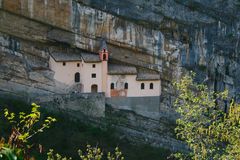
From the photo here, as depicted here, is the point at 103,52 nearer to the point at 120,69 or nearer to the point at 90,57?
the point at 90,57

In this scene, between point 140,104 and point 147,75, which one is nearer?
point 147,75

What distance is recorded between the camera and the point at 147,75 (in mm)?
28438

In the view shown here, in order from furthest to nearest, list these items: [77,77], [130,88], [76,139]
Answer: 1. [130,88]
2. [77,77]
3. [76,139]

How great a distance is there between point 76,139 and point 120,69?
4.19 metres

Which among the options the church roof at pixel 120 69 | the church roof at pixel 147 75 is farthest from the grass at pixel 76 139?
the church roof at pixel 147 75

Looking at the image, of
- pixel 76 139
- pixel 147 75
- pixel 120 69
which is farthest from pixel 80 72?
pixel 76 139

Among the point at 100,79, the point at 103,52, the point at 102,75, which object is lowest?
the point at 100,79

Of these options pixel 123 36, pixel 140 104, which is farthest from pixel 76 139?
pixel 123 36

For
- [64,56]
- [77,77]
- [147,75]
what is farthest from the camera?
[147,75]

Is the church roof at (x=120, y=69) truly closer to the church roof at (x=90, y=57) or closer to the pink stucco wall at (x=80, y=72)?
the pink stucco wall at (x=80, y=72)

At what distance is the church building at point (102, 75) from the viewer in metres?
27.5

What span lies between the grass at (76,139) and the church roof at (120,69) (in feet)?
8.67

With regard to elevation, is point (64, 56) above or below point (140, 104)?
above

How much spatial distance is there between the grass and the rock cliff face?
1.35m
